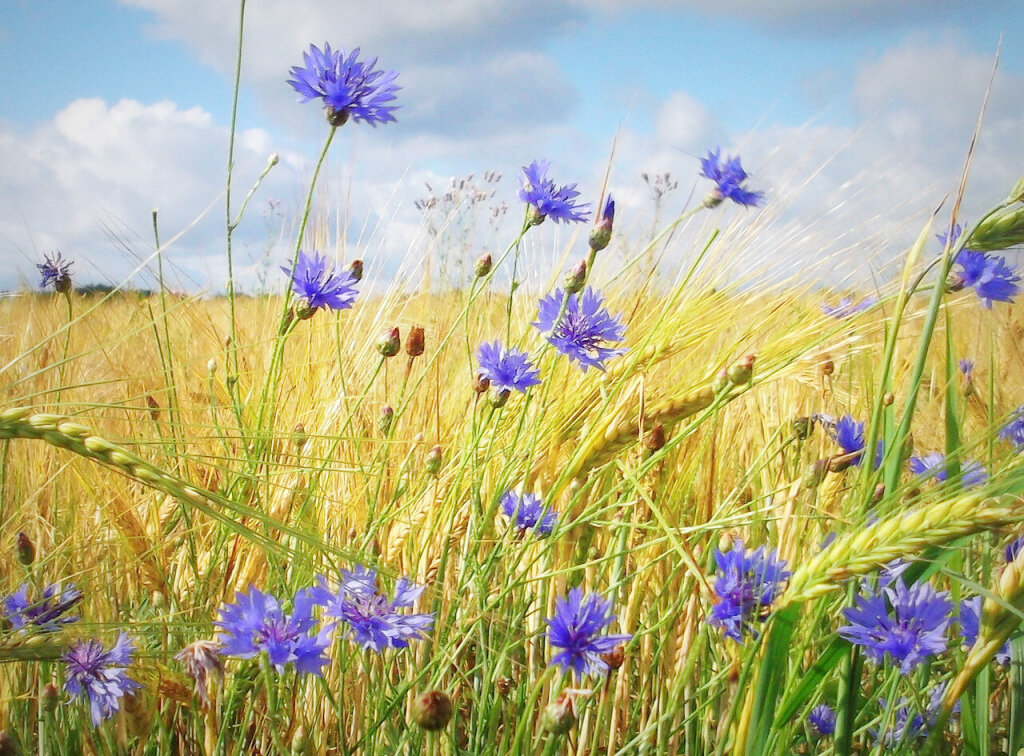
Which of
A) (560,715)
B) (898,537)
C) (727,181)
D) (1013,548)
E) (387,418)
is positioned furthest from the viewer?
(727,181)

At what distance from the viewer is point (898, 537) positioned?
23.6 inches

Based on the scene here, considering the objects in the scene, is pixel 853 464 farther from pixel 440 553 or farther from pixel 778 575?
pixel 440 553

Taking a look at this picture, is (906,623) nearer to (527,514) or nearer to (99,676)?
(527,514)

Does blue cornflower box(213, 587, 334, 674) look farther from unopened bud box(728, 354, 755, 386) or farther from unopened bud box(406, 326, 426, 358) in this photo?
unopened bud box(728, 354, 755, 386)

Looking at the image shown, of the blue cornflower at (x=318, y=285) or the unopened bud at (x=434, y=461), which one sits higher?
the blue cornflower at (x=318, y=285)

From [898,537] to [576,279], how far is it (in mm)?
607

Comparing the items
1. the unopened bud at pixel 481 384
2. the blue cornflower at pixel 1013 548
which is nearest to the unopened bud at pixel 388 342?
the unopened bud at pixel 481 384

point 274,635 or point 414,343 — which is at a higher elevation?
point 414,343

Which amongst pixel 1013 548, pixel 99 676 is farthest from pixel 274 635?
pixel 1013 548

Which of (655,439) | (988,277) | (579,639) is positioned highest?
(988,277)

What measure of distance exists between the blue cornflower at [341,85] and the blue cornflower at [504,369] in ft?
1.34

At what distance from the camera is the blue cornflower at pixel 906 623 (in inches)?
27.7

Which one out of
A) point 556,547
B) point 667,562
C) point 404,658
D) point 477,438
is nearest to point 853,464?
point 667,562

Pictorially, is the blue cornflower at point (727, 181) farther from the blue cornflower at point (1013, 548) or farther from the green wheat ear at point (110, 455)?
the green wheat ear at point (110, 455)
